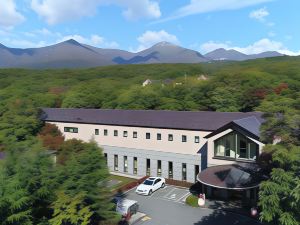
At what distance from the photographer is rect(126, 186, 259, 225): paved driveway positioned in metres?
27.9

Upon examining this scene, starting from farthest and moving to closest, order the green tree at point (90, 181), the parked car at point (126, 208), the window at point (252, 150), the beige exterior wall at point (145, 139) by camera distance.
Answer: the beige exterior wall at point (145, 139) < the window at point (252, 150) < the parked car at point (126, 208) < the green tree at point (90, 181)

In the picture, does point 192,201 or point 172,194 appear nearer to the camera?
point 192,201

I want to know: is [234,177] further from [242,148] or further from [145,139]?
[145,139]

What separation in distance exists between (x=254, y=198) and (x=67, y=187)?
737 inches

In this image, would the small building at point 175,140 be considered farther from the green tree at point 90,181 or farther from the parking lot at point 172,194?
the green tree at point 90,181

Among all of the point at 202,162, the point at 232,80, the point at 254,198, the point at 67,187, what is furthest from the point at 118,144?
the point at 232,80

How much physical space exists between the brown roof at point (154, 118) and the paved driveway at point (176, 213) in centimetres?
916

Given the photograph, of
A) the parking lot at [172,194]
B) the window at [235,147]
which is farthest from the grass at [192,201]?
the window at [235,147]

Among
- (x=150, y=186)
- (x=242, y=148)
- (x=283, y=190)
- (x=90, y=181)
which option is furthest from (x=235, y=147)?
(x=90, y=181)

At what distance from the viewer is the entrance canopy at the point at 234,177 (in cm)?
2850

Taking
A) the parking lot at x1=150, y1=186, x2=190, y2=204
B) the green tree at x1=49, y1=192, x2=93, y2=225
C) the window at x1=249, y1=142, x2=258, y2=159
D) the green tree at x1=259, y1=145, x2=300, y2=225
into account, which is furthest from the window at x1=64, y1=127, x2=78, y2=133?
the green tree at x1=259, y1=145, x2=300, y2=225

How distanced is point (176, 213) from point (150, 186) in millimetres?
6488

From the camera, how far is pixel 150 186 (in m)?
36.2

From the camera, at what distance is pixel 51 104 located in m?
86.7
